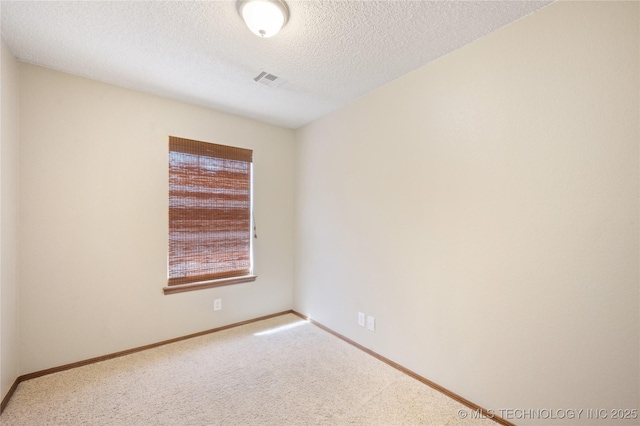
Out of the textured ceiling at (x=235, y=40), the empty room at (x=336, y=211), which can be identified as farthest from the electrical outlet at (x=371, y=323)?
the textured ceiling at (x=235, y=40)

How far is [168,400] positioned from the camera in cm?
188

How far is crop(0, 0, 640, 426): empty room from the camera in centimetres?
141

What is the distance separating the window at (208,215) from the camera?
2.76 meters

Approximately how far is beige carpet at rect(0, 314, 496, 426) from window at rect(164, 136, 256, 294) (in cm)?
76

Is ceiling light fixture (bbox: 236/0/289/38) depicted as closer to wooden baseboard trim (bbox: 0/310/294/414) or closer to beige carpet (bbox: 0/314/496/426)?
beige carpet (bbox: 0/314/496/426)

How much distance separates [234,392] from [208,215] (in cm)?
173

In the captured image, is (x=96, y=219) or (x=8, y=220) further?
(x=96, y=219)

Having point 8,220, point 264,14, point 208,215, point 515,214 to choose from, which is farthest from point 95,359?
point 515,214

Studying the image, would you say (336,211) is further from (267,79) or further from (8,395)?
(8,395)

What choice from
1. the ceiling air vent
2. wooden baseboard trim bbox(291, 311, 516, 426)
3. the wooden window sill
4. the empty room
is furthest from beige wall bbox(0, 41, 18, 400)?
wooden baseboard trim bbox(291, 311, 516, 426)

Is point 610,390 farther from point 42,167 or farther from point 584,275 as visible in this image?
point 42,167

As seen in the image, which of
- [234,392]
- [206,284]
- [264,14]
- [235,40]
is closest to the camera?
[264,14]

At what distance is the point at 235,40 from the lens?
180 centimetres

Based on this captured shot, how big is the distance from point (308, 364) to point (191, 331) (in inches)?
53.1
